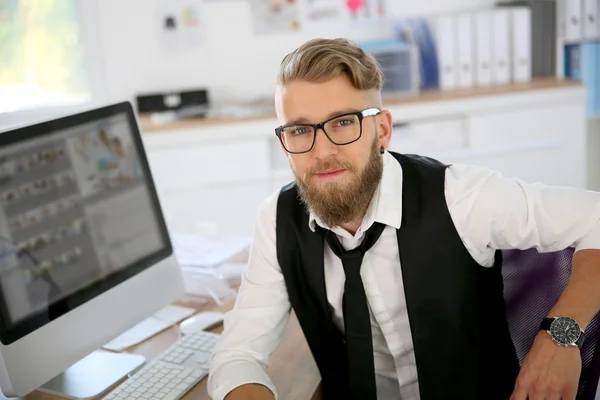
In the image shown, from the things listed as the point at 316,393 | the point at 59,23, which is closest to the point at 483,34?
the point at 59,23

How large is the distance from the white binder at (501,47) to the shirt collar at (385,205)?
214cm

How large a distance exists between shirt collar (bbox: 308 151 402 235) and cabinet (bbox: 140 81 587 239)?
5.73ft

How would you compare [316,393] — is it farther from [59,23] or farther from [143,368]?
[59,23]

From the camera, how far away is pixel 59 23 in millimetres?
3312

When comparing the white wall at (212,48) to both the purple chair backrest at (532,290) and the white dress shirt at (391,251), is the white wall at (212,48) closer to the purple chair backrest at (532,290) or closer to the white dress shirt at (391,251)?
the white dress shirt at (391,251)

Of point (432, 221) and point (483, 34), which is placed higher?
point (483, 34)

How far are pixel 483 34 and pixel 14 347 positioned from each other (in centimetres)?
269

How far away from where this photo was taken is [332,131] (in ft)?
4.13

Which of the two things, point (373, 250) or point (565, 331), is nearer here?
point (565, 331)

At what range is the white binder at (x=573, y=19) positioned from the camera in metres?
3.19

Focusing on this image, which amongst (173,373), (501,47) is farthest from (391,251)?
(501,47)

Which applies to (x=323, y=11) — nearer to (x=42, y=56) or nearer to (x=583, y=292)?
(x=42, y=56)

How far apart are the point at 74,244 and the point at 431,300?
71cm

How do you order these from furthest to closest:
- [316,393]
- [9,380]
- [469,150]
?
1. [469,150]
2. [316,393]
3. [9,380]
